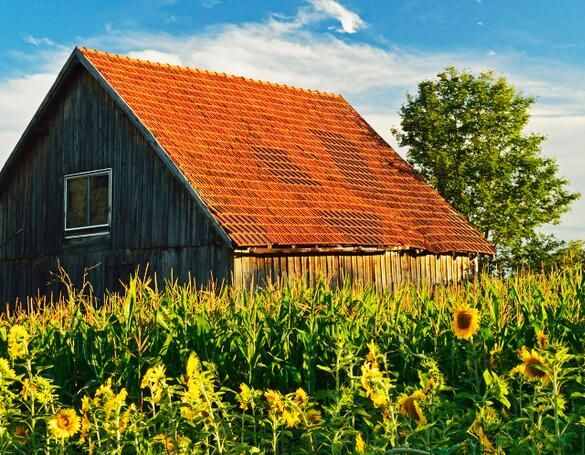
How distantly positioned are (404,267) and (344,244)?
2.45m

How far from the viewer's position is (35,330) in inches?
418

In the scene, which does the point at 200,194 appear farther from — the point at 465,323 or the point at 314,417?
the point at 465,323

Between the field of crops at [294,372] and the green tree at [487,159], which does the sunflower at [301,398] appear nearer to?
the field of crops at [294,372]

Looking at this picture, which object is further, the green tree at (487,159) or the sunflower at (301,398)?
the green tree at (487,159)

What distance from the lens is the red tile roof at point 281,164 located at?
1898 cm

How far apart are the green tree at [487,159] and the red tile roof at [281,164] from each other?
10436 millimetres

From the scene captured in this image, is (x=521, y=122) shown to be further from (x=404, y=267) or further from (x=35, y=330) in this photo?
(x=35, y=330)

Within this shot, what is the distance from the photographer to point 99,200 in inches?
829

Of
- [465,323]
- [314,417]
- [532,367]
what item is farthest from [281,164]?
[532,367]

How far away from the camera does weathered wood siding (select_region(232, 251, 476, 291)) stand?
17898mm

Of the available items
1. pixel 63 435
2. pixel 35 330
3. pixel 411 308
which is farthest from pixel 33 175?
pixel 63 435

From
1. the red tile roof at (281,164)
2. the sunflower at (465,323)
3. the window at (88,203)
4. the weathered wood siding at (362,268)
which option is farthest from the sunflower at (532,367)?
the window at (88,203)

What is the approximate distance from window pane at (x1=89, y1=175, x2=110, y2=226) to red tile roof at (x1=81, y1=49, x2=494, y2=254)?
6.33ft

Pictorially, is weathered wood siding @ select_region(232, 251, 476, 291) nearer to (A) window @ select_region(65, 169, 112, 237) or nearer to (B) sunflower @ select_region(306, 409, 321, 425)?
(A) window @ select_region(65, 169, 112, 237)
